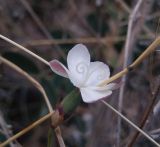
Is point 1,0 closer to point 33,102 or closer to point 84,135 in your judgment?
point 33,102

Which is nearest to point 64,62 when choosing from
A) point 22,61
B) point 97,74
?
point 22,61

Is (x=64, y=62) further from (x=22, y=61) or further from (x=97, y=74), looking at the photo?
(x=97, y=74)

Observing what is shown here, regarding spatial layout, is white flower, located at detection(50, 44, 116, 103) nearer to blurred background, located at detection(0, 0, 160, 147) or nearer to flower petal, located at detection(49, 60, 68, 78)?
flower petal, located at detection(49, 60, 68, 78)

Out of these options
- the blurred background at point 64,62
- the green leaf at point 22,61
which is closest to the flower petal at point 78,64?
the blurred background at point 64,62

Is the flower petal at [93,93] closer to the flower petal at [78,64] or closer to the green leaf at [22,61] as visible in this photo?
the flower petal at [78,64]

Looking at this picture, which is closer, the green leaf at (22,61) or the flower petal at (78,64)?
the flower petal at (78,64)

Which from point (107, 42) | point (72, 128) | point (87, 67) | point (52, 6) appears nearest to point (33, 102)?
point (72, 128)
